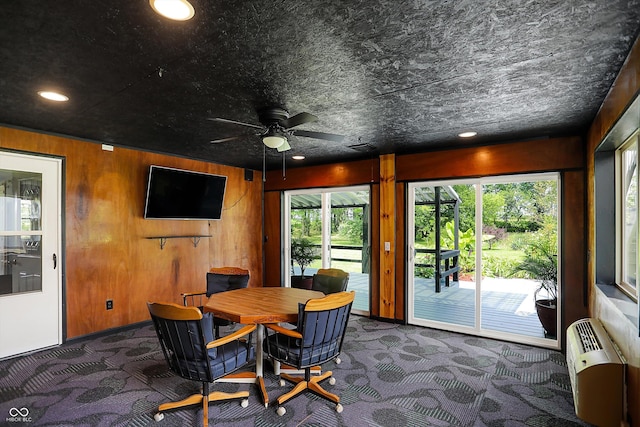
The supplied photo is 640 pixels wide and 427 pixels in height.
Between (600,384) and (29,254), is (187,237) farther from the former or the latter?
(600,384)

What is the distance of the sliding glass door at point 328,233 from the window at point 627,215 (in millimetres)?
3097

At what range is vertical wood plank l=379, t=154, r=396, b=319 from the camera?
16.4 feet

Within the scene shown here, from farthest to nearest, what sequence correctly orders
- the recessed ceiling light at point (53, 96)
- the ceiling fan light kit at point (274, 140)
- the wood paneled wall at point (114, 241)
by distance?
the wood paneled wall at point (114, 241) → the ceiling fan light kit at point (274, 140) → the recessed ceiling light at point (53, 96)

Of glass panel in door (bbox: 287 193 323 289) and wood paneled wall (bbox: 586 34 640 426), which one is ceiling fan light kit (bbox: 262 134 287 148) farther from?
glass panel in door (bbox: 287 193 323 289)

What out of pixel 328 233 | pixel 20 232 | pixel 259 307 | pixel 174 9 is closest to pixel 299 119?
pixel 174 9

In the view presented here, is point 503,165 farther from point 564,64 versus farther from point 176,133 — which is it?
point 176,133

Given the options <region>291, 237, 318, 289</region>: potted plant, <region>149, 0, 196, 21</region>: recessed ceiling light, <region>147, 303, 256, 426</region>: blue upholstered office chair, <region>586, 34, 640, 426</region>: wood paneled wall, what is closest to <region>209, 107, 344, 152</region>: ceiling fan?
<region>149, 0, 196, 21</region>: recessed ceiling light

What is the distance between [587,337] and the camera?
2684mm

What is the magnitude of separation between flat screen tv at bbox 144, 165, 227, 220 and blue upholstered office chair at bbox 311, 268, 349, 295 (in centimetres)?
229

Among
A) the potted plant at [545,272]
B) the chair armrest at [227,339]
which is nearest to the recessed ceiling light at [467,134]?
the potted plant at [545,272]

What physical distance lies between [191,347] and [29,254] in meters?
2.79

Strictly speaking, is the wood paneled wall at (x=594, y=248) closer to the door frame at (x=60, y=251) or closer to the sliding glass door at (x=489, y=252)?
the sliding glass door at (x=489, y=252)

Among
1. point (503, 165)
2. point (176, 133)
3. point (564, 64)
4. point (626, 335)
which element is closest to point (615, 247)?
point (626, 335)

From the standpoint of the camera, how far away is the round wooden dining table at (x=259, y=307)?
2.76m
